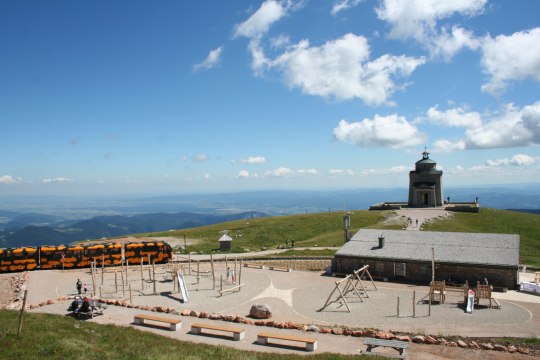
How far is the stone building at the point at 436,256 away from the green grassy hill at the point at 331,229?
571 inches

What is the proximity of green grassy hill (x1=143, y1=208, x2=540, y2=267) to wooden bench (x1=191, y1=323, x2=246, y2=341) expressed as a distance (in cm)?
3419

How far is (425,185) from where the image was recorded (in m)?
76.5

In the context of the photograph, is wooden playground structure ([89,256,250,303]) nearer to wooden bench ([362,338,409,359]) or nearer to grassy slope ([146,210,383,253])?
grassy slope ([146,210,383,253])

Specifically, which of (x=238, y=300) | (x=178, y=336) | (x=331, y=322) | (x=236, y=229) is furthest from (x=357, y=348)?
(x=236, y=229)

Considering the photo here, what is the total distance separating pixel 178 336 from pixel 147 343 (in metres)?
2.53

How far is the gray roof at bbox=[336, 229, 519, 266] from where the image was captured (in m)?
34.1

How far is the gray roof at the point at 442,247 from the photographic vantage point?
34.1 m

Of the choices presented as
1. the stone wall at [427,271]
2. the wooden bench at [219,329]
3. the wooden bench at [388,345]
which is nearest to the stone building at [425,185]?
the stone wall at [427,271]

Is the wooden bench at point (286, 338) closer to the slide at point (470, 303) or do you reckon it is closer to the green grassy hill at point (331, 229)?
the slide at point (470, 303)

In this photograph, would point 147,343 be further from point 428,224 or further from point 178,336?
point 428,224

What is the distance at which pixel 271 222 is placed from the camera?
7738cm

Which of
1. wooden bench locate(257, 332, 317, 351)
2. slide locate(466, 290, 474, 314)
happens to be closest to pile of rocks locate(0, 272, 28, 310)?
wooden bench locate(257, 332, 317, 351)

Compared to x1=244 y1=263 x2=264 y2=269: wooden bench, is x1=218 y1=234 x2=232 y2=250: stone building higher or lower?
higher

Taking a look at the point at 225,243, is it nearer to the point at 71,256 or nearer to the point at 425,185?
the point at 71,256
